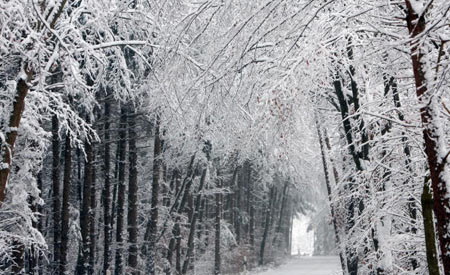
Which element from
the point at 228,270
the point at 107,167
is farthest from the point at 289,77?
the point at 228,270

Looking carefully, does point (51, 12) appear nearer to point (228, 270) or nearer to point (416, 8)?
point (416, 8)

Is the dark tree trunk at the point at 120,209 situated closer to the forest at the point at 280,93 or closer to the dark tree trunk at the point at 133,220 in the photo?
the forest at the point at 280,93

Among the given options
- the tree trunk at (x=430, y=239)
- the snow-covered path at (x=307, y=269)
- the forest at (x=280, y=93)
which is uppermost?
the forest at (x=280, y=93)

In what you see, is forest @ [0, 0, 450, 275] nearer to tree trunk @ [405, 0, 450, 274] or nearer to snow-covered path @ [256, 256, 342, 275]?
tree trunk @ [405, 0, 450, 274]

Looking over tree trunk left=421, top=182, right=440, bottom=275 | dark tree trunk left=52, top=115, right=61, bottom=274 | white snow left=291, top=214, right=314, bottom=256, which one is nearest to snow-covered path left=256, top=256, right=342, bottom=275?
dark tree trunk left=52, top=115, right=61, bottom=274

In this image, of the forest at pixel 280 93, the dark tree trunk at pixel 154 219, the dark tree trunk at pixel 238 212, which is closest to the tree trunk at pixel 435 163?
the forest at pixel 280 93

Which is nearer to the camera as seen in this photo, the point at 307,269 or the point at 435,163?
the point at 435,163

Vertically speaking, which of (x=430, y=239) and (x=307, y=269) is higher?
(x=430, y=239)

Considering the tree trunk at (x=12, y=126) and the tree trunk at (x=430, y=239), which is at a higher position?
the tree trunk at (x=12, y=126)

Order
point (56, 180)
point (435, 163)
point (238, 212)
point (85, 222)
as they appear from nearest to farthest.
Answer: point (435, 163) → point (56, 180) → point (85, 222) → point (238, 212)

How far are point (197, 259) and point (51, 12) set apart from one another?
2575 centimetres

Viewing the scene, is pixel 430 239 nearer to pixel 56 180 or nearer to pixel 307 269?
pixel 56 180

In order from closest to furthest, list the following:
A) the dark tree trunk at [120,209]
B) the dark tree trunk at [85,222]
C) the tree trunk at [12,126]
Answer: the tree trunk at [12,126] < the dark tree trunk at [85,222] < the dark tree trunk at [120,209]

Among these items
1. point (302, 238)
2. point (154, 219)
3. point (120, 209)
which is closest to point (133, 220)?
point (120, 209)
